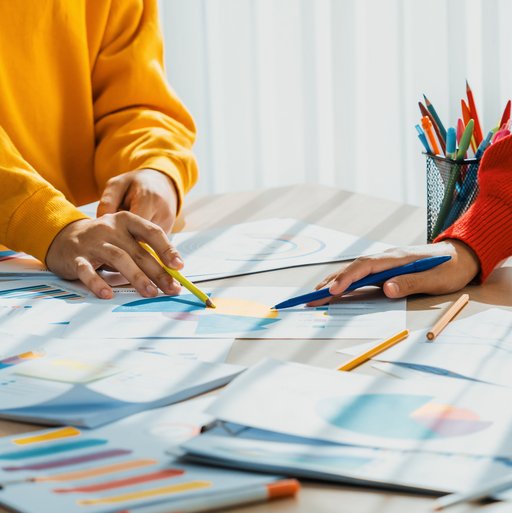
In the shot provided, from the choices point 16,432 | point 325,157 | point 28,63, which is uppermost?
point 28,63

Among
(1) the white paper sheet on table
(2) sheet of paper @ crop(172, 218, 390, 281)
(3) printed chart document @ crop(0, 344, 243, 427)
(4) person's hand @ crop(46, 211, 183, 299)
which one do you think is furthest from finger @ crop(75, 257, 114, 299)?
(1) the white paper sheet on table

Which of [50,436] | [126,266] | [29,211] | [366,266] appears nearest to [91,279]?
[126,266]

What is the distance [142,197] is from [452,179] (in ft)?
1.40

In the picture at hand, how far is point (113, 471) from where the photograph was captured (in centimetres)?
55

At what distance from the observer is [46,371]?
0.73 metres

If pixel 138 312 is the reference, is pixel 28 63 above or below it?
above

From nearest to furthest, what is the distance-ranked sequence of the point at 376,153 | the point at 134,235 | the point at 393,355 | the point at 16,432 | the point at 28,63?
the point at 16,432 < the point at 393,355 < the point at 134,235 < the point at 28,63 < the point at 376,153

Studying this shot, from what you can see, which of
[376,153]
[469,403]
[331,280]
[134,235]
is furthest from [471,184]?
[376,153]

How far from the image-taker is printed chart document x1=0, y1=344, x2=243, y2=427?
25.3 inches

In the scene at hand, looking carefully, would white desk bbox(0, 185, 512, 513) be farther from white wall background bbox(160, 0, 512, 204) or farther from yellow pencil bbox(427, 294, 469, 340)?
white wall background bbox(160, 0, 512, 204)

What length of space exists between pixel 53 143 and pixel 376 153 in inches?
53.3

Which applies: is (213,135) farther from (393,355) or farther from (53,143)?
(393,355)

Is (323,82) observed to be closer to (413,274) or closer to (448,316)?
(413,274)

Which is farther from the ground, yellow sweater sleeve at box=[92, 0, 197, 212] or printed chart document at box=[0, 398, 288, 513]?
yellow sweater sleeve at box=[92, 0, 197, 212]
